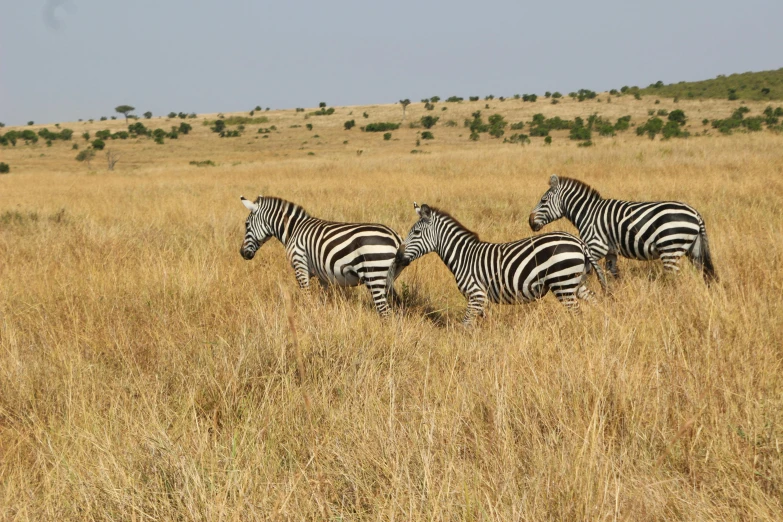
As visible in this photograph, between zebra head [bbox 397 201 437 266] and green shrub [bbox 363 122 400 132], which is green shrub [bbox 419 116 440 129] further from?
zebra head [bbox 397 201 437 266]

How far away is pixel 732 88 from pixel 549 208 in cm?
7393

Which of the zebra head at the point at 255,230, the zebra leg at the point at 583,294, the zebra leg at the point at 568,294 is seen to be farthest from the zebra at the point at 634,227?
the zebra head at the point at 255,230

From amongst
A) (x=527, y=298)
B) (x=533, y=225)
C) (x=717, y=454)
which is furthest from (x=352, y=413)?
(x=533, y=225)

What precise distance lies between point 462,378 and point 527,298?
2.06 meters

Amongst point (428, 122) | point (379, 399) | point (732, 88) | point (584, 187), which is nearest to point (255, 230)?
point (584, 187)

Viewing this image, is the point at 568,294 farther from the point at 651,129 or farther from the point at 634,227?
the point at 651,129

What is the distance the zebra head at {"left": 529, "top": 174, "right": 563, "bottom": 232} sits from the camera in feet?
26.1

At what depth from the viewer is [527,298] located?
17.7 feet

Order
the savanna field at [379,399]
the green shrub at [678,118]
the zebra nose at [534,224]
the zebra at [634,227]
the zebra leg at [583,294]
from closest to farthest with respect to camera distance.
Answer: the savanna field at [379,399]
the zebra leg at [583,294]
the zebra at [634,227]
the zebra nose at [534,224]
the green shrub at [678,118]

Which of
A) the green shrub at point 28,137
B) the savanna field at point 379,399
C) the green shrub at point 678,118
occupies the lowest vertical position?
the savanna field at point 379,399

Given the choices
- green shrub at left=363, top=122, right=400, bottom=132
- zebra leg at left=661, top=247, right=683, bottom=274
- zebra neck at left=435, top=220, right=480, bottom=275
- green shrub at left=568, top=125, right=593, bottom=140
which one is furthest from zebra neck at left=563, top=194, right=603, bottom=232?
green shrub at left=363, top=122, right=400, bottom=132

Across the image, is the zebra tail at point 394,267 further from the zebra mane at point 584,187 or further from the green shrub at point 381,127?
the green shrub at point 381,127

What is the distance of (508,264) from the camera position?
17.7 ft

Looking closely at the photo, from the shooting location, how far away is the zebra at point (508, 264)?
16.9 feet
